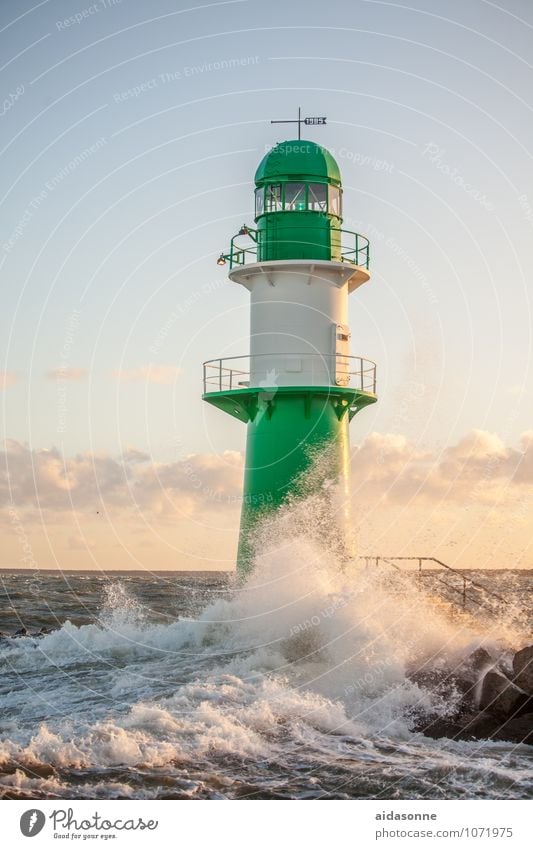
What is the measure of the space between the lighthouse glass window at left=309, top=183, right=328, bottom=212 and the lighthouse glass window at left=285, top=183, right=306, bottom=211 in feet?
0.50

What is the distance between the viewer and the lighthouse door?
2075 cm

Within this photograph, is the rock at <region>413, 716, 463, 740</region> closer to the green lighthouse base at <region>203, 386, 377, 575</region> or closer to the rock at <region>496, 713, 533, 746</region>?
the rock at <region>496, 713, 533, 746</region>

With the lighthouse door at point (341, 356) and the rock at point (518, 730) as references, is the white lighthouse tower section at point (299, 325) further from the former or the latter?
the rock at point (518, 730)

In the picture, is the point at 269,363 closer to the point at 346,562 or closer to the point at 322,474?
the point at 322,474

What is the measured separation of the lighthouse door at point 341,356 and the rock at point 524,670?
732 centimetres

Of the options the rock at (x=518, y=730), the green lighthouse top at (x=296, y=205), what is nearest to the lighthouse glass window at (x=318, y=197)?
the green lighthouse top at (x=296, y=205)

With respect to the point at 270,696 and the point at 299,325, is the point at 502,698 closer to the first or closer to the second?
the point at 270,696

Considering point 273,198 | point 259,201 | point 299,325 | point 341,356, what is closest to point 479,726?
point 341,356

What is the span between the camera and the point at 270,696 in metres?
14.9

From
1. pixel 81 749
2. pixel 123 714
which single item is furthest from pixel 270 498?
pixel 81 749

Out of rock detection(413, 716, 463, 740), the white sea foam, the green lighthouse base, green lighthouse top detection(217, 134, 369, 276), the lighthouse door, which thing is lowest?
rock detection(413, 716, 463, 740)

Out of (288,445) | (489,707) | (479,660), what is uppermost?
(288,445)

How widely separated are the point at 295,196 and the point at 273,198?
42 cm

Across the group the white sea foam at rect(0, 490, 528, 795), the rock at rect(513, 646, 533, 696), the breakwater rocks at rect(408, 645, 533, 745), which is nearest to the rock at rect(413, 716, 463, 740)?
the breakwater rocks at rect(408, 645, 533, 745)
